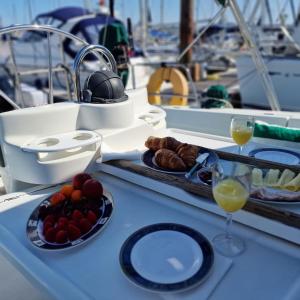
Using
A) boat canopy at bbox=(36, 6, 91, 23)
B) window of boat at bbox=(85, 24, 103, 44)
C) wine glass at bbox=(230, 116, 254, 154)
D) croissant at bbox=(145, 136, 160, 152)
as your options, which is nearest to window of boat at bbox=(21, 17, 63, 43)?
boat canopy at bbox=(36, 6, 91, 23)

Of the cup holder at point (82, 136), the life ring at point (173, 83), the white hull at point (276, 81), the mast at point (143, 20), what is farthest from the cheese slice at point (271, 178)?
the mast at point (143, 20)

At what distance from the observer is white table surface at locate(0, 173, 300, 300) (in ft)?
2.69

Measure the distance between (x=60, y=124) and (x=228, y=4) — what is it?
6.33 ft

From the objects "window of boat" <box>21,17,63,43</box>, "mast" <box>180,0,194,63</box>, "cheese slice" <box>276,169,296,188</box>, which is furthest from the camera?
"window of boat" <box>21,17,63,43</box>

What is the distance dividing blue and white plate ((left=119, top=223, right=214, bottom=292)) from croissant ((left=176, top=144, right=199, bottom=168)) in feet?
1.27

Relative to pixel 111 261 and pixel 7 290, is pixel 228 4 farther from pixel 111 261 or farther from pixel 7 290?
pixel 7 290

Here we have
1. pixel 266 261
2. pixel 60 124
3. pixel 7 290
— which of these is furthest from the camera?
pixel 60 124

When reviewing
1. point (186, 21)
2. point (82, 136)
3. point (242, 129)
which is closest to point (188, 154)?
point (242, 129)

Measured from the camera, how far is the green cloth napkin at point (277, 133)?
1730 millimetres

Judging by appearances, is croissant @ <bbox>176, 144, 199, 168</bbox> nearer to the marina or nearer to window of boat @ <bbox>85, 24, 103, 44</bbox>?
the marina

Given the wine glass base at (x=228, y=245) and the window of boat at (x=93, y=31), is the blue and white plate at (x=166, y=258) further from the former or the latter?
the window of boat at (x=93, y=31)

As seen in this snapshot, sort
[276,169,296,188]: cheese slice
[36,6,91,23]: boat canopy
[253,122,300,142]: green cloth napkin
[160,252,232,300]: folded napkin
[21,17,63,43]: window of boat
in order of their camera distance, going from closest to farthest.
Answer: [160,252,232,300]: folded napkin < [276,169,296,188]: cheese slice < [253,122,300,142]: green cloth napkin < [36,6,91,23]: boat canopy < [21,17,63,43]: window of boat

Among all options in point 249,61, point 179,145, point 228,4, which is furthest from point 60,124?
point 249,61

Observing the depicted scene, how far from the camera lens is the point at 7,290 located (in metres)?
1.37
